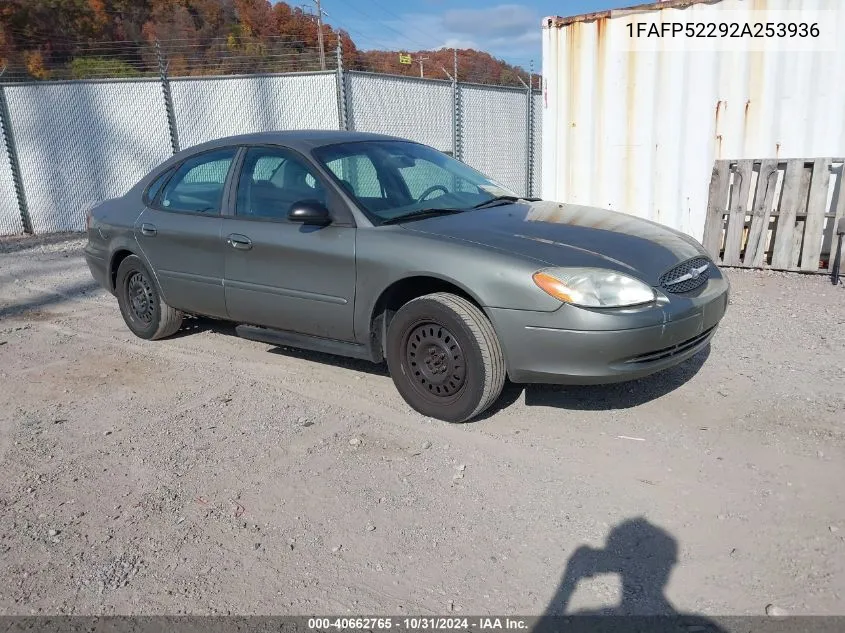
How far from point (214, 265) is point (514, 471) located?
2.60 metres

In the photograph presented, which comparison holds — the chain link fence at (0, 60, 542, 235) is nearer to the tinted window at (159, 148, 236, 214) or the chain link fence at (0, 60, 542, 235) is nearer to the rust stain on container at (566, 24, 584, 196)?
the rust stain on container at (566, 24, 584, 196)

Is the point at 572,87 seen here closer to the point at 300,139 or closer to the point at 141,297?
the point at 300,139

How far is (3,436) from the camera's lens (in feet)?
13.2

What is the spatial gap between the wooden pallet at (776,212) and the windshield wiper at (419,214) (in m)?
4.04

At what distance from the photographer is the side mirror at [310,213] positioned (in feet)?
13.6

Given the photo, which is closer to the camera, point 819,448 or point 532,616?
point 532,616

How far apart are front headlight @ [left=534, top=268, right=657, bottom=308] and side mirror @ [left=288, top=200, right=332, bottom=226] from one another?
4.53ft

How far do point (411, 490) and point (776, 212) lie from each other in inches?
214

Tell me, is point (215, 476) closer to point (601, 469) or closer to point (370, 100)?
point (601, 469)

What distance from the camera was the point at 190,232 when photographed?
4.95m

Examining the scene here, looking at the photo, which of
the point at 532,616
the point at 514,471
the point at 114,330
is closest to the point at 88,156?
the point at 114,330

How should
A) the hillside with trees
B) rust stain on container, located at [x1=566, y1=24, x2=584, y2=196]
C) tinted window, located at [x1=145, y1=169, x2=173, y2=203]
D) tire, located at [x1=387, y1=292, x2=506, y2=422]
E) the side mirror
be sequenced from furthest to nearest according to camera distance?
the hillside with trees < rust stain on container, located at [x1=566, y1=24, x2=584, y2=196] < tinted window, located at [x1=145, y1=169, x2=173, y2=203] < the side mirror < tire, located at [x1=387, y1=292, x2=506, y2=422]

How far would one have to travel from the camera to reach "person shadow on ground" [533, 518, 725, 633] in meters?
2.39

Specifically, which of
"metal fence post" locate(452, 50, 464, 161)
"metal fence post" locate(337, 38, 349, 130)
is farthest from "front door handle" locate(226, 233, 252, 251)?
"metal fence post" locate(452, 50, 464, 161)
